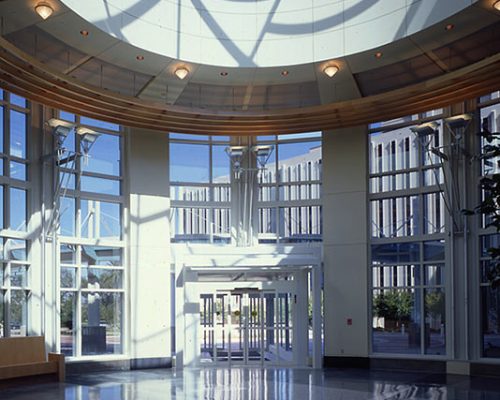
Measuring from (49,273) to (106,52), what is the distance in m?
4.71

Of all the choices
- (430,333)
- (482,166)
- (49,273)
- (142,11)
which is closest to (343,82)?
(482,166)

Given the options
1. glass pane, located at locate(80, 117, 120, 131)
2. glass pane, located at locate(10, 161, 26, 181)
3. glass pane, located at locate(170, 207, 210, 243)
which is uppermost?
glass pane, located at locate(80, 117, 120, 131)

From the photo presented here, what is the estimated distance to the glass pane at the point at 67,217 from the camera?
1493 cm

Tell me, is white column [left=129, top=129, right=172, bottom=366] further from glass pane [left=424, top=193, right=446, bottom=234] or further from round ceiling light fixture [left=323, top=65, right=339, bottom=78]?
glass pane [left=424, top=193, right=446, bottom=234]

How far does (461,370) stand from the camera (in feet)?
47.1

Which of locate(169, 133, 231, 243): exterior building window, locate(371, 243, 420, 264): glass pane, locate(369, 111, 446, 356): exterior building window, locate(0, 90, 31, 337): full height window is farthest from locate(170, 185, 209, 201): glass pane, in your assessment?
locate(371, 243, 420, 264): glass pane

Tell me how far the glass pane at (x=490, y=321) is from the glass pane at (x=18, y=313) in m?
9.40

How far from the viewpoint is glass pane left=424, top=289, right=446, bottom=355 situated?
14953mm

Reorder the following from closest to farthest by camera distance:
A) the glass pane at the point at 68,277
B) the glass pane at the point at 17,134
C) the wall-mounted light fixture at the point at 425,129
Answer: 1. the glass pane at the point at 17,134
2. the wall-mounted light fixture at the point at 425,129
3. the glass pane at the point at 68,277

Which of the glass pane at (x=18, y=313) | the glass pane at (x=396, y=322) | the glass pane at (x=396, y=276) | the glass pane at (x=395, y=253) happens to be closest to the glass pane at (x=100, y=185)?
the glass pane at (x=18, y=313)

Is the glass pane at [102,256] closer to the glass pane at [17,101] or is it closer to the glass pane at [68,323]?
the glass pane at [68,323]

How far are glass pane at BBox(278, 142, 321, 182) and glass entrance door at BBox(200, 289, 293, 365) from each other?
2941mm

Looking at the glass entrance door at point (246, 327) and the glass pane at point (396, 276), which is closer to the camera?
the glass pane at point (396, 276)

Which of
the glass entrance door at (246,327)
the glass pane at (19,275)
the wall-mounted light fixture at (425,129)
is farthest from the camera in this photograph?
the glass entrance door at (246,327)
